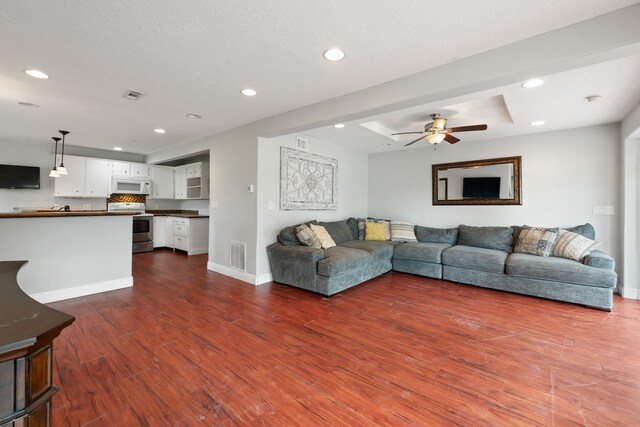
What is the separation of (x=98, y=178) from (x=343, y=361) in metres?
6.88

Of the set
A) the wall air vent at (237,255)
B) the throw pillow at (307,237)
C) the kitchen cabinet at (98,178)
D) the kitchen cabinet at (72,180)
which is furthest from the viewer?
the kitchen cabinet at (98,178)

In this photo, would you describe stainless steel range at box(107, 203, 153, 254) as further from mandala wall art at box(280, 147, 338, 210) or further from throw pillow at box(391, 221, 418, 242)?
throw pillow at box(391, 221, 418, 242)

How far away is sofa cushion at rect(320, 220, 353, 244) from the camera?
4.96 m

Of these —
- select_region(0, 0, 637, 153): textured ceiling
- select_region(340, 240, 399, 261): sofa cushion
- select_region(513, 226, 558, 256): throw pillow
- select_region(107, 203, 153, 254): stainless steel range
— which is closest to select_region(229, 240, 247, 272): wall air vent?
select_region(340, 240, 399, 261): sofa cushion

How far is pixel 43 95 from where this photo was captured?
3178 millimetres

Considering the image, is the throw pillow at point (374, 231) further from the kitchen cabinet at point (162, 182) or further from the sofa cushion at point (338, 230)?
the kitchen cabinet at point (162, 182)

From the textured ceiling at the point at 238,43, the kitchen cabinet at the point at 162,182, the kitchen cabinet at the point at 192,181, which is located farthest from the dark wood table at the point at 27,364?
the kitchen cabinet at the point at 162,182

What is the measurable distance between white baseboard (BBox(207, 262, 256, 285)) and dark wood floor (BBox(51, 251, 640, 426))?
27.8 inches

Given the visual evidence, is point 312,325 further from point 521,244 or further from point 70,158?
point 70,158

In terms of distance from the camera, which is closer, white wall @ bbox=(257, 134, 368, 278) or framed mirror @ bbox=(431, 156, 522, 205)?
white wall @ bbox=(257, 134, 368, 278)

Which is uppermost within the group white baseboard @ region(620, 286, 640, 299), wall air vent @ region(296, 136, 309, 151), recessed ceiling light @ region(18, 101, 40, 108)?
recessed ceiling light @ region(18, 101, 40, 108)

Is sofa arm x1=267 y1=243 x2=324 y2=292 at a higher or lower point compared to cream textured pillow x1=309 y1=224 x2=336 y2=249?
lower

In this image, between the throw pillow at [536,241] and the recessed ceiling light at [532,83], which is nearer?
the recessed ceiling light at [532,83]

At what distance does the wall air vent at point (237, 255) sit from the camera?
14.2ft
